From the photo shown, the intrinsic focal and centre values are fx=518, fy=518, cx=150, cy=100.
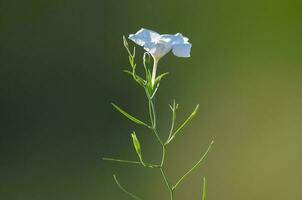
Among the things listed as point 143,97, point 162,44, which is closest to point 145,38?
point 162,44

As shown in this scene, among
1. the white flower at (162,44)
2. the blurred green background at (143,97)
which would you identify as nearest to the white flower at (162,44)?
the white flower at (162,44)

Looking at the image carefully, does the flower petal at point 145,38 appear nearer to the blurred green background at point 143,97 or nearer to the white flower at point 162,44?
the white flower at point 162,44

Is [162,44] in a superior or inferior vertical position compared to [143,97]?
superior

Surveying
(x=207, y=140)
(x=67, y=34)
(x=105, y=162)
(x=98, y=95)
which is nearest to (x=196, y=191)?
(x=207, y=140)

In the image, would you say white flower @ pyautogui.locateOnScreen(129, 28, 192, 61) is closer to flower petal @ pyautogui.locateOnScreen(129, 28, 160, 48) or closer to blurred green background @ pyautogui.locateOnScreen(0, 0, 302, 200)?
flower petal @ pyautogui.locateOnScreen(129, 28, 160, 48)

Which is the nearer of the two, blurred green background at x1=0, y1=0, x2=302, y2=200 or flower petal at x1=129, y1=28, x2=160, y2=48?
flower petal at x1=129, y1=28, x2=160, y2=48

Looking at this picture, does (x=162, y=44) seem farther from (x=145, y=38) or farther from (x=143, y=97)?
(x=143, y=97)

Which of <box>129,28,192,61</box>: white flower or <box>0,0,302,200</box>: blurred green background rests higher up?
<box>129,28,192,61</box>: white flower

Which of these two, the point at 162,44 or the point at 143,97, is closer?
the point at 162,44

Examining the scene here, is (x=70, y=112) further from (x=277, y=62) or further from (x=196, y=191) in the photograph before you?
(x=277, y=62)

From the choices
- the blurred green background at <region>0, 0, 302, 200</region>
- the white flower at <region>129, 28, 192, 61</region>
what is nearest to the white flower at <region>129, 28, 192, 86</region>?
the white flower at <region>129, 28, 192, 61</region>
